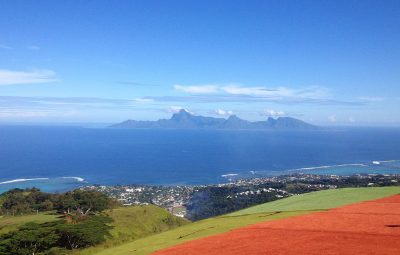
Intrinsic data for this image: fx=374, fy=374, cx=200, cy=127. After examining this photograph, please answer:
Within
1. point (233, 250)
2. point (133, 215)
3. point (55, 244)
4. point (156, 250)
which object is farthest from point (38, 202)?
point (233, 250)

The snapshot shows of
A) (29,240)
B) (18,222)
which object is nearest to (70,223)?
(29,240)

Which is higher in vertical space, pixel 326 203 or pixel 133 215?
pixel 326 203

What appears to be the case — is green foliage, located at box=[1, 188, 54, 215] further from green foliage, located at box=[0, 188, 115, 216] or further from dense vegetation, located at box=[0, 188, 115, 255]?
dense vegetation, located at box=[0, 188, 115, 255]

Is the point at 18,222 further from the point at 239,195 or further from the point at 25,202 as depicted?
the point at 239,195

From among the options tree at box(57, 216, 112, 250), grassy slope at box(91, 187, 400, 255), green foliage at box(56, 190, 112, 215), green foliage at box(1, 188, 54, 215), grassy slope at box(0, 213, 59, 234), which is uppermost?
grassy slope at box(91, 187, 400, 255)

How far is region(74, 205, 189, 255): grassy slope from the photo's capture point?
4208cm

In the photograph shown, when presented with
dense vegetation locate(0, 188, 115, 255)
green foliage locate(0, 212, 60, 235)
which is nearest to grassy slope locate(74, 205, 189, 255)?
dense vegetation locate(0, 188, 115, 255)

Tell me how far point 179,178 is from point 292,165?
190 feet

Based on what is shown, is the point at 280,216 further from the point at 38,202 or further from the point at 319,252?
the point at 38,202

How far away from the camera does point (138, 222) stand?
4719 cm

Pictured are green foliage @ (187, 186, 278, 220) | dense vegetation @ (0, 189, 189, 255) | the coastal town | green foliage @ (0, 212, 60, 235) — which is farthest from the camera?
the coastal town

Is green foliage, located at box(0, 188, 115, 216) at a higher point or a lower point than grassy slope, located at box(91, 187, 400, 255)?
lower

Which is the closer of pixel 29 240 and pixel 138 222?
pixel 29 240

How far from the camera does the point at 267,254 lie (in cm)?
1230
